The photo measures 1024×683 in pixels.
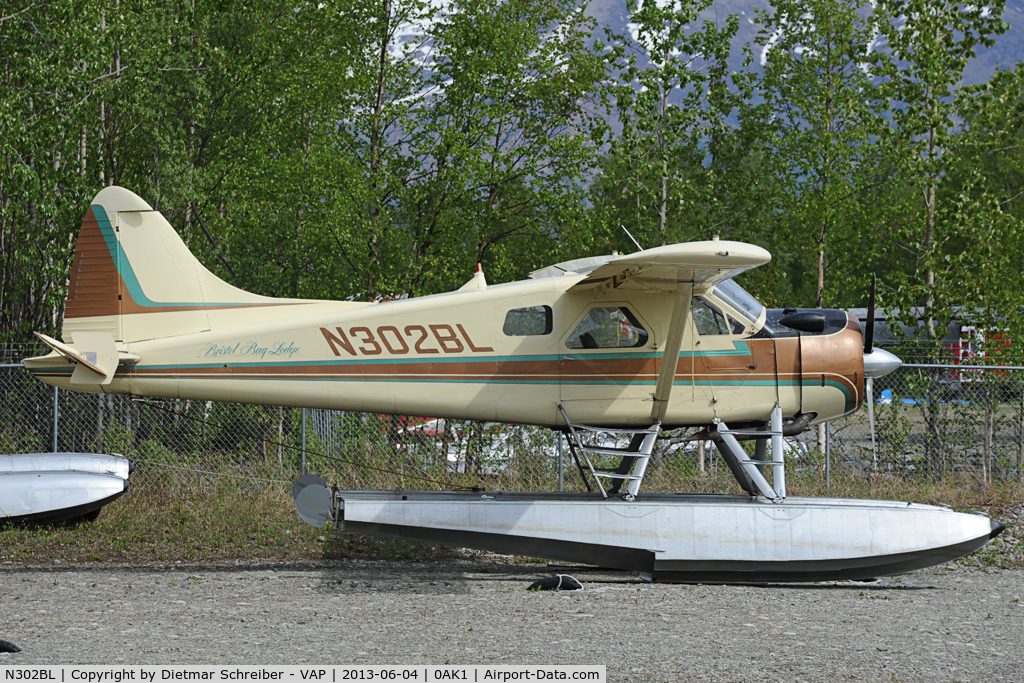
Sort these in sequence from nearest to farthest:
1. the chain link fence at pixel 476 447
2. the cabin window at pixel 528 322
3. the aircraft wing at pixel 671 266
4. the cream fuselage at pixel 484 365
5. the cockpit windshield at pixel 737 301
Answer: the aircraft wing at pixel 671 266 → the cream fuselage at pixel 484 365 → the cabin window at pixel 528 322 → the cockpit windshield at pixel 737 301 → the chain link fence at pixel 476 447

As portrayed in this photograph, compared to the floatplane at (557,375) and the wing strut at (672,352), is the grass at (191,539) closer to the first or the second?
the floatplane at (557,375)

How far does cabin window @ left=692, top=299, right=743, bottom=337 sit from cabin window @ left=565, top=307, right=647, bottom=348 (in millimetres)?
567

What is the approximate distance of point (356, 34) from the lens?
18188 millimetres

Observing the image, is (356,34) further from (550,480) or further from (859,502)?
(859,502)

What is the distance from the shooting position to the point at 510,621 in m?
6.73

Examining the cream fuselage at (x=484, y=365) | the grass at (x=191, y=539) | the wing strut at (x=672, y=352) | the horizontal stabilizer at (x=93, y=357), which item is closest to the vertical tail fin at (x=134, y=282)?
the cream fuselage at (x=484, y=365)

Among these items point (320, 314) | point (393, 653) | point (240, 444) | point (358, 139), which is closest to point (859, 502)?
point (393, 653)

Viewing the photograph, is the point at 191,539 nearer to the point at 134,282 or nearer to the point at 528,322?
the point at 134,282

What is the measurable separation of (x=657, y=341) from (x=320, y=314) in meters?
3.21

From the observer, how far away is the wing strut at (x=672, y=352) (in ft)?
25.6

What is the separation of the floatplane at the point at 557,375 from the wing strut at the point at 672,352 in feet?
0.06

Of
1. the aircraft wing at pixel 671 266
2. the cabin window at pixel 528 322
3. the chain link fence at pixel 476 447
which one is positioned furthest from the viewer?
the chain link fence at pixel 476 447
